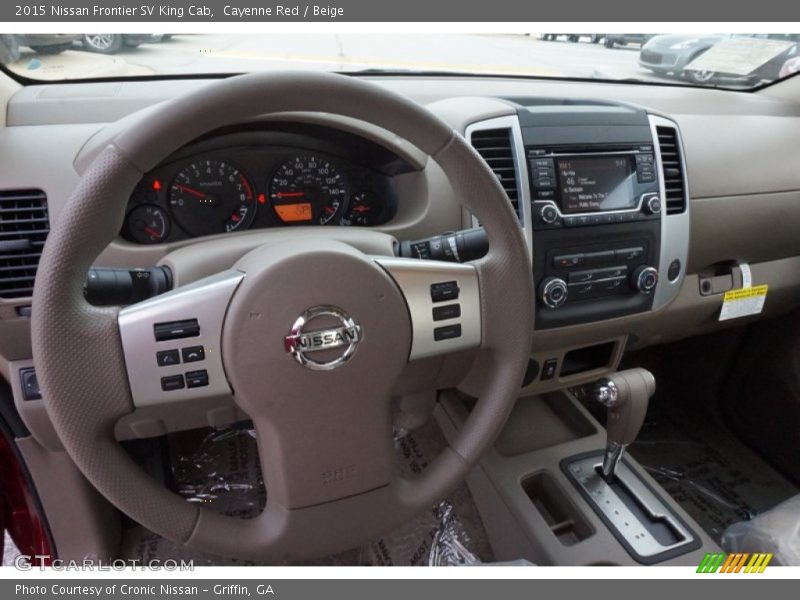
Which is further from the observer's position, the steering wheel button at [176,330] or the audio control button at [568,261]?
the audio control button at [568,261]

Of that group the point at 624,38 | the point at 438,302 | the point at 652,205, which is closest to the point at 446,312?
the point at 438,302

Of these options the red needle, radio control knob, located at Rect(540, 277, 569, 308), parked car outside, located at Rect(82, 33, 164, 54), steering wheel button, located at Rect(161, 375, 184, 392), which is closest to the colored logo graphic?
radio control knob, located at Rect(540, 277, 569, 308)

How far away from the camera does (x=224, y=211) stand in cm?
112

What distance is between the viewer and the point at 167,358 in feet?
2.69

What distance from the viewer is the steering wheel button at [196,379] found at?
0.84m

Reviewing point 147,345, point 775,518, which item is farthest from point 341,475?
point 775,518

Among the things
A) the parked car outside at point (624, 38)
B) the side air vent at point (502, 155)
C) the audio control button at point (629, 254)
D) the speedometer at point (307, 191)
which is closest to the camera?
the speedometer at point (307, 191)

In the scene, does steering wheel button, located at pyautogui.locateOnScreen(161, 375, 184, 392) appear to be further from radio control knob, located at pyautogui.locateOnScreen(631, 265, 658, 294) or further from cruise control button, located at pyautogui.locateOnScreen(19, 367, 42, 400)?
radio control knob, located at pyautogui.locateOnScreen(631, 265, 658, 294)

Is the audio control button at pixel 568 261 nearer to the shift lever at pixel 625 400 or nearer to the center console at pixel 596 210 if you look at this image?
the center console at pixel 596 210

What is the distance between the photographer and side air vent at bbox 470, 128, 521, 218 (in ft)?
4.12

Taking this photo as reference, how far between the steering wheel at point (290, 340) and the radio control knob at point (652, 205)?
0.60 metres

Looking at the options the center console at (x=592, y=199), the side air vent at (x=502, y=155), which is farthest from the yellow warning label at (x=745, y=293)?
the side air vent at (x=502, y=155)

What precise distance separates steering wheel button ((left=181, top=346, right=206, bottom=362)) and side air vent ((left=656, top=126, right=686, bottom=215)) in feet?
3.68

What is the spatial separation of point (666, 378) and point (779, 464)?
1.50ft
